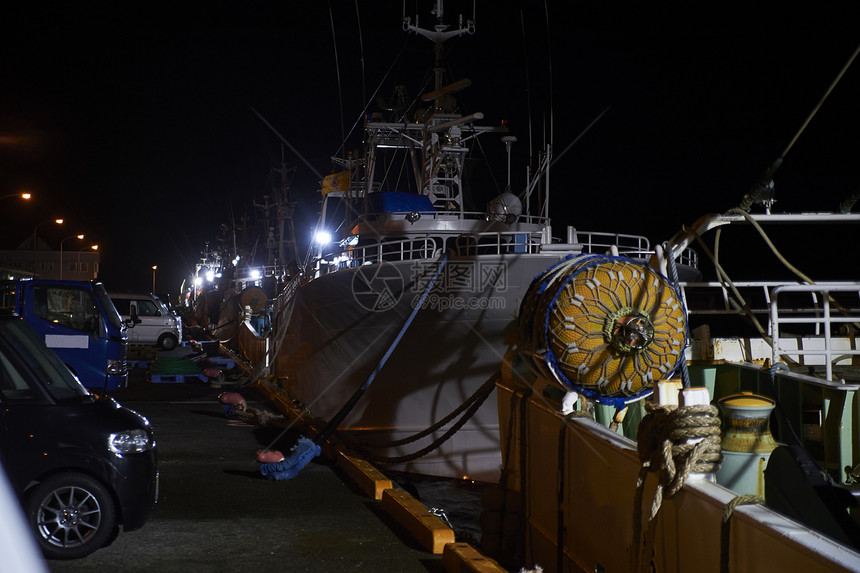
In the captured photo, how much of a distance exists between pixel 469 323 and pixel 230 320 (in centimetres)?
3110

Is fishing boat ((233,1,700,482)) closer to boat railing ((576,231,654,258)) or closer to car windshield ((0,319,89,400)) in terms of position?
boat railing ((576,231,654,258))

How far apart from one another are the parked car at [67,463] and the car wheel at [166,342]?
20.4m

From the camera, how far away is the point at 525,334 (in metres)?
5.91

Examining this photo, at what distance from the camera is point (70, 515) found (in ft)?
17.5

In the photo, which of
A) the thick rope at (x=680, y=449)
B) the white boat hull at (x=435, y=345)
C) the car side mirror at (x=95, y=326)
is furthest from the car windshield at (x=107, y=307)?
the thick rope at (x=680, y=449)

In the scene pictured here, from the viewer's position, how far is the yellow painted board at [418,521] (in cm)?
578

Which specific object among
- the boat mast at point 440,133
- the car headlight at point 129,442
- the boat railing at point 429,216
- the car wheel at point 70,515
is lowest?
the car wheel at point 70,515

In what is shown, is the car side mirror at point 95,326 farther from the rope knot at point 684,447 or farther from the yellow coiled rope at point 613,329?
the rope knot at point 684,447

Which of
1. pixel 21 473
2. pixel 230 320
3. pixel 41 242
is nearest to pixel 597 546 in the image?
pixel 21 473

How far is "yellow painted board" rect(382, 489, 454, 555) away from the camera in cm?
578

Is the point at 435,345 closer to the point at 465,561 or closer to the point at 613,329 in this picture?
the point at 613,329

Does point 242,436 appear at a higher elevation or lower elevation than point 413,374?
lower

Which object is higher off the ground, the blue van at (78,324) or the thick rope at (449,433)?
the blue van at (78,324)

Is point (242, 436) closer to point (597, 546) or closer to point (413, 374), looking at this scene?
point (413, 374)
